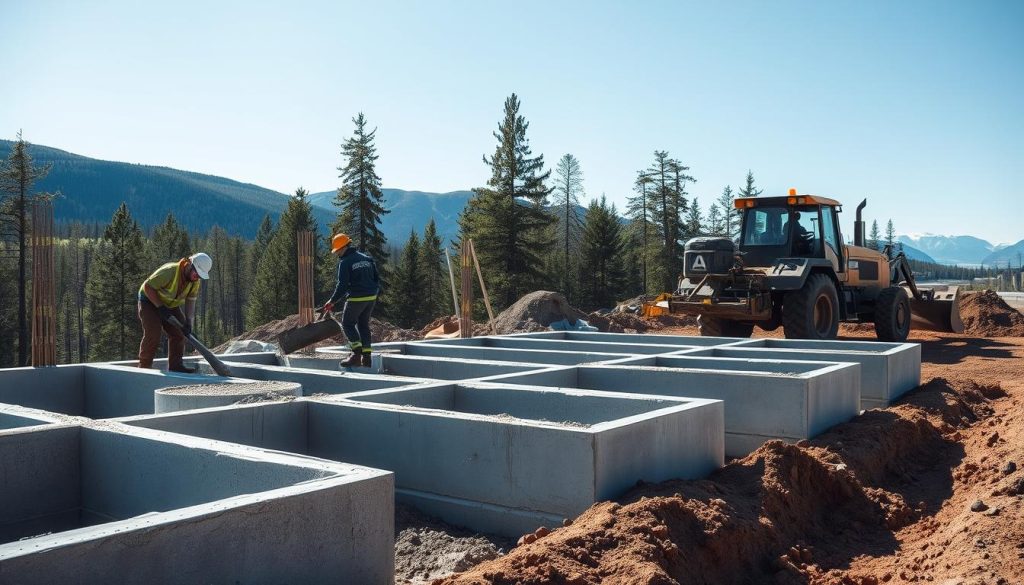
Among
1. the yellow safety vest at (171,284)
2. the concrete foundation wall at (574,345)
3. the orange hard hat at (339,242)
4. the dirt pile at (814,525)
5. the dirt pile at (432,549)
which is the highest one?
the orange hard hat at (339,242)

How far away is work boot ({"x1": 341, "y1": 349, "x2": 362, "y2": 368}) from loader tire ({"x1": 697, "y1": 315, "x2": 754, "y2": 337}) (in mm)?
7233

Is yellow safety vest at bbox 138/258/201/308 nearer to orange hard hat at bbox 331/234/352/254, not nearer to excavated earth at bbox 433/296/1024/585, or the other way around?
orange hard hat at bbox 331/234/352/254

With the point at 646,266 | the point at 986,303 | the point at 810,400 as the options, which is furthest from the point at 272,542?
the point at 646,266

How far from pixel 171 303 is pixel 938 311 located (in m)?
14.6

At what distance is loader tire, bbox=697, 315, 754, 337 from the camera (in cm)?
1449

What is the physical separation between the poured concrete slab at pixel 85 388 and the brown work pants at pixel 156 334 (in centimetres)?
38

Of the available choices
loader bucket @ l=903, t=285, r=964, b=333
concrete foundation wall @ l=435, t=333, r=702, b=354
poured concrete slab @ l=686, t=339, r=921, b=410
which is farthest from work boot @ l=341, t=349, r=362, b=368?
loader bucket @ l=903, t=285, r=964, b=333

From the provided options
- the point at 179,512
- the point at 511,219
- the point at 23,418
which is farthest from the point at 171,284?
the point at 511,219

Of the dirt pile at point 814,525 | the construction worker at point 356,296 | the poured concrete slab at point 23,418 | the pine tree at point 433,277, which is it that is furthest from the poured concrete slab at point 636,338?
the pine tree at point 433,277

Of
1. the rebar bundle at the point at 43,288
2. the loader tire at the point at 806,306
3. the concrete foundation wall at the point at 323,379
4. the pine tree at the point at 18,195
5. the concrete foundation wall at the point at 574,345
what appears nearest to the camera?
the concrete foundation wall at the point at 323,379

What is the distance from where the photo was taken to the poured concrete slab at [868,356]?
9.05m

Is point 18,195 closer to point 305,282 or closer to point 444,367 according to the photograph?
point 305,282

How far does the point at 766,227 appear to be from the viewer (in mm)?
14172

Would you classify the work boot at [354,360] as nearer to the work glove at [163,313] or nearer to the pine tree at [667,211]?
the work glove at [163,313]
